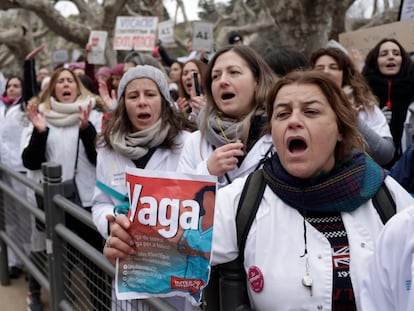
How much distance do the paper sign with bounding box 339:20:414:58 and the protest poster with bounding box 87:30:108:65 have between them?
3428 millimetres

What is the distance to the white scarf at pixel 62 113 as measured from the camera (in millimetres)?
3564

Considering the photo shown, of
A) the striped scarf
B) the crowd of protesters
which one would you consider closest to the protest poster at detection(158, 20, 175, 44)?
the crowd of protesters

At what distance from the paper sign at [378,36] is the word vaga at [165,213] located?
3946mm

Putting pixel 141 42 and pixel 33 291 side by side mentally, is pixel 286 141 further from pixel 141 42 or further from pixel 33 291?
pixel 141 42

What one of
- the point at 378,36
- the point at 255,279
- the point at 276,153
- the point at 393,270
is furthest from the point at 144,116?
the point at 378,36

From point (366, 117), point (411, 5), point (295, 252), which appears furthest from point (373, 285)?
point (411, 5)

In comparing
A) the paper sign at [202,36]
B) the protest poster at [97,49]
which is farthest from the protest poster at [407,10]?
the protest poster at [97,49]

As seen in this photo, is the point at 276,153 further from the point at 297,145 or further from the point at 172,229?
the point at 172,229

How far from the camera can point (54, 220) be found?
2.70 meters

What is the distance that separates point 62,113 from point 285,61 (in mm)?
1797

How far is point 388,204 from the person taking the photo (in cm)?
142

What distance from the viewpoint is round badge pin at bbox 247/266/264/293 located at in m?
1.41

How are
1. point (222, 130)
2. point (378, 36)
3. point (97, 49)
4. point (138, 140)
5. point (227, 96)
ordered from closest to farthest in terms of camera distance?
point (222, 130), point (227, 96), point (138, 140), point (378, 36), point (97, 49)

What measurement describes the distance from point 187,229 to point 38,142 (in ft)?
7.83
